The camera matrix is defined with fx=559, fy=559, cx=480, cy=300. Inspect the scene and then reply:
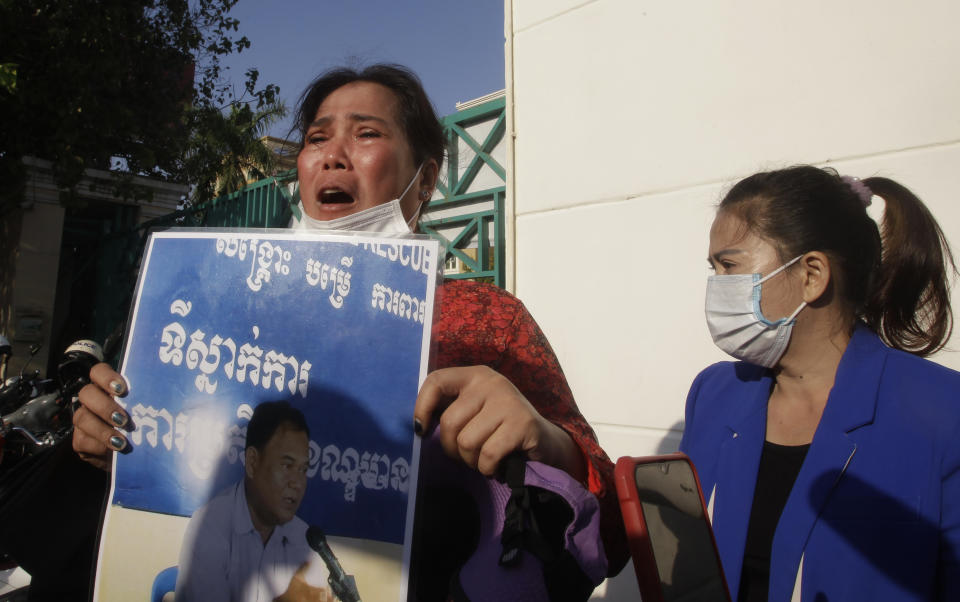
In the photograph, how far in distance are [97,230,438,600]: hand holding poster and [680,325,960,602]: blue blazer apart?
3.61ft

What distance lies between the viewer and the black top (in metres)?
1.46

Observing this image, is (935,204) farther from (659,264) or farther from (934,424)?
(934,424)

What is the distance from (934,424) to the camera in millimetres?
1312

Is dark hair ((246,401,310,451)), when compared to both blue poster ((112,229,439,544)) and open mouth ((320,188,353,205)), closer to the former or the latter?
blue poster ((112,229,439,544))

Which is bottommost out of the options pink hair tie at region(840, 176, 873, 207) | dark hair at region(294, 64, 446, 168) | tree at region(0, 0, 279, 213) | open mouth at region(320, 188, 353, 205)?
open mouth at region(320, 188, 353, 205)

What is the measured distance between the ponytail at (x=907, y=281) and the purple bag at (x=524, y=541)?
1482 millimetres

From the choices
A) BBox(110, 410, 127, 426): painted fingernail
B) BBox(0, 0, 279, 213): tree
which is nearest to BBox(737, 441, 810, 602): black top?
BBox(110, 410, 127, 426): painted fingernail

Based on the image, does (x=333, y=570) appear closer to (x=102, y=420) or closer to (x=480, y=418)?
(x=480, y=418)

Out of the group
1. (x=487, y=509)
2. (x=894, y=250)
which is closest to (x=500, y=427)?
(x=487, y=509)

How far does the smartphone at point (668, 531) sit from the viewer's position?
848 mm

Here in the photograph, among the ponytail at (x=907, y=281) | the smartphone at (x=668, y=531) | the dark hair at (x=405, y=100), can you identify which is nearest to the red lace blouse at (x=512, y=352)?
the smartphone at (x=668, y=531)

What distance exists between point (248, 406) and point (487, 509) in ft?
1.30

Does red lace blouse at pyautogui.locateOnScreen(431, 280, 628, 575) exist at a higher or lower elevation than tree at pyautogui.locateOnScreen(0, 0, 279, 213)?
lower

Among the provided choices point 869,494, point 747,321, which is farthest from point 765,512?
point 747,321
